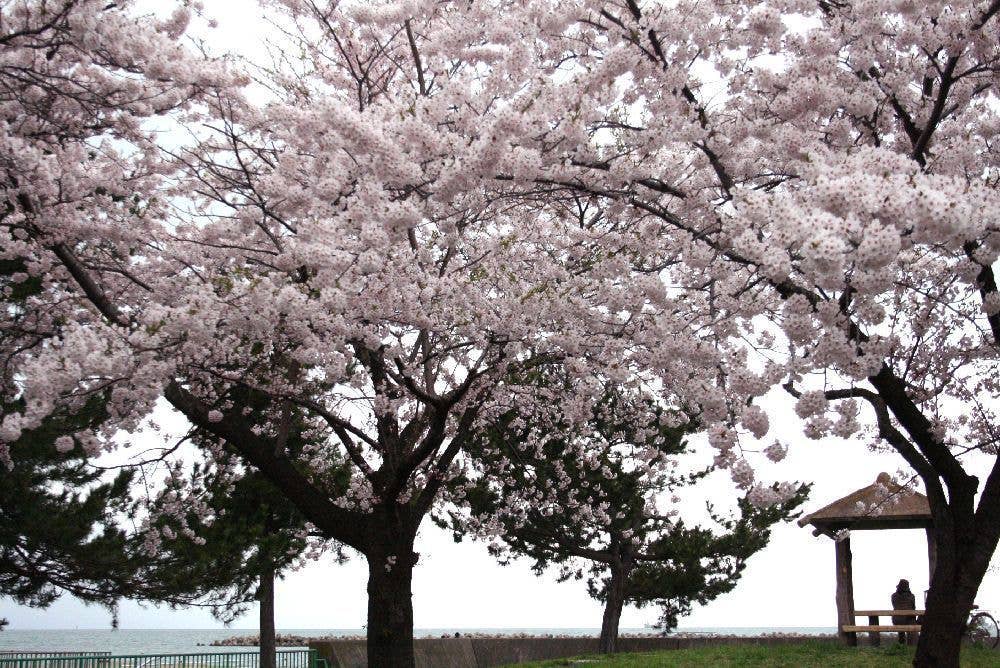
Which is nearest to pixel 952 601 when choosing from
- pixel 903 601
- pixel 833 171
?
pixel 833 171

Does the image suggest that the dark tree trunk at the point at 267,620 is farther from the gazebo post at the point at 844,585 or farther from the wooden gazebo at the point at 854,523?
the gazebo post at the point at 844,585

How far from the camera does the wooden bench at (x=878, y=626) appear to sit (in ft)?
43.1

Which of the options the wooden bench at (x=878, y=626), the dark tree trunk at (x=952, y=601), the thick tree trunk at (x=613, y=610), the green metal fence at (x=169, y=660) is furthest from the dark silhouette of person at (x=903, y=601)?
the green metal fence at (x=169, y=660)

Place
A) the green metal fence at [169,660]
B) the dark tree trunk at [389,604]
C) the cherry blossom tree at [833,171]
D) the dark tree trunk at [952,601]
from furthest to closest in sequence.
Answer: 1. the green metal fence at [169,660]
2. the dark tree trunk at [389,604]
3. the dark tree trunk at [952,601]
4. the cherry blossom tree at [833,171]

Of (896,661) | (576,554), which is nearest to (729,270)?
(896,661)

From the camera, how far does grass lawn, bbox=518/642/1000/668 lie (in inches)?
433

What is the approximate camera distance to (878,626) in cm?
1316

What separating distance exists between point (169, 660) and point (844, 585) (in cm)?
971

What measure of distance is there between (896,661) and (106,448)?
8990mm

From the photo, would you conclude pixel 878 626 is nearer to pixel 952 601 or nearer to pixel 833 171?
pixel 952 601

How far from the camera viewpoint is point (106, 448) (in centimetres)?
899

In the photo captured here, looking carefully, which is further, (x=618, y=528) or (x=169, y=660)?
(x=618, y=528)

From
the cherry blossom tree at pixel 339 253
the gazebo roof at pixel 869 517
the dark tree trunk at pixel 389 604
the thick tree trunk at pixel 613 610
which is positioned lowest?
the thick tree trunk at pixel 613 610

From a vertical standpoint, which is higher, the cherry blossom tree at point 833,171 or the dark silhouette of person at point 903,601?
the cherry blossom tree at point 833,171
